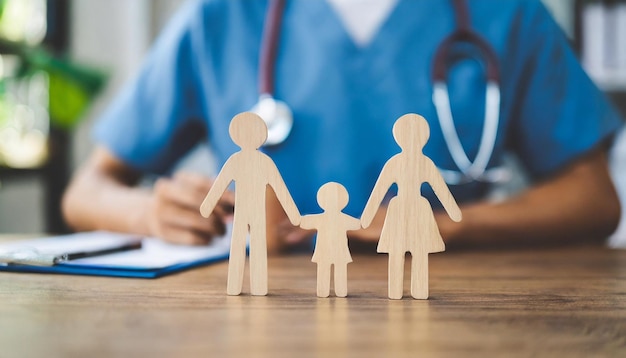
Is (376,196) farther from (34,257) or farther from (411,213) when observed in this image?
(34,257)

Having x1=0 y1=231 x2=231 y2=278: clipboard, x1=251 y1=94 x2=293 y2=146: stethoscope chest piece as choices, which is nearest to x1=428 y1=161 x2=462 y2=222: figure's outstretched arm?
x1=0 y1=231 x2=231 y2=278: clipboard

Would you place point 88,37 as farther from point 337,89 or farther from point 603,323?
point 603,323

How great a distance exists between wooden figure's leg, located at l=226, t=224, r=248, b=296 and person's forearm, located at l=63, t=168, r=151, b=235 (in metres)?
0.43

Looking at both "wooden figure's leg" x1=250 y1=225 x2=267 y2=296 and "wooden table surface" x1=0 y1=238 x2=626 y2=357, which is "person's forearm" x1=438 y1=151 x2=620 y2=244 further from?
"wooden figure's leg" x1=250 y1=225 x2=267 y2=296

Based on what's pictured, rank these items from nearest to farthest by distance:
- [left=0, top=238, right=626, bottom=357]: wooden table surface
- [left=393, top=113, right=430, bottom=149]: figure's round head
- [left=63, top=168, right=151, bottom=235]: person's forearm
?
[left=0, top=238, right=626, bottom=357]: wooden table surface
[left=393, top=113, right=430, bottom=149]: figure's round head
[left=63, top=168, right=151, bottom=235]: person's forearm

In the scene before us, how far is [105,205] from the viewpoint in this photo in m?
0.99

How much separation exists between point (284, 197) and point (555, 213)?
1.93 feet

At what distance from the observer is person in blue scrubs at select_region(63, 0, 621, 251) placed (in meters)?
0.96

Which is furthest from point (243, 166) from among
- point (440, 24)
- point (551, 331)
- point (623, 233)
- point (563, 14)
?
point (563, 14)

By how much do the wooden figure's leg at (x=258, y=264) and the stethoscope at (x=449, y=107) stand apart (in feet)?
1.51

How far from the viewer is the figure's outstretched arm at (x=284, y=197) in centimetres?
48

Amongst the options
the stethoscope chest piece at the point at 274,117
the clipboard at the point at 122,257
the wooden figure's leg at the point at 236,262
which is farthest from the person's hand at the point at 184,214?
the wooden figure's leg at the point at 236,262

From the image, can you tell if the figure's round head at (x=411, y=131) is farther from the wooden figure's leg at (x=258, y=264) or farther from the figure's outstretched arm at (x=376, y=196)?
A: the wooden figure's leg at (x=258, y=264)

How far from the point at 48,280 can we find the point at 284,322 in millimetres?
266
